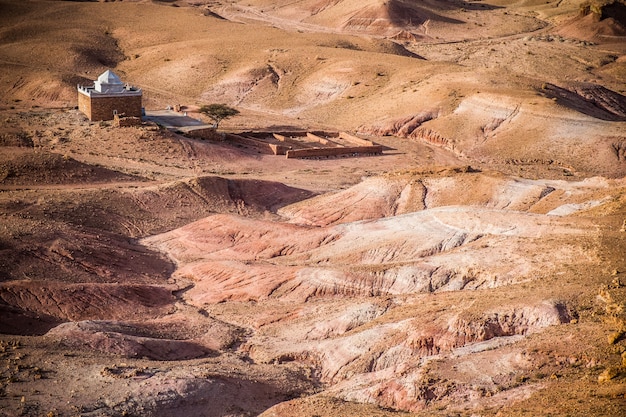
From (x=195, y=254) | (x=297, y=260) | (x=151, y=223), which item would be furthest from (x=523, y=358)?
(x=151, y=223)

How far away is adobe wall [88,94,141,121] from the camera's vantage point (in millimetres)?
57312

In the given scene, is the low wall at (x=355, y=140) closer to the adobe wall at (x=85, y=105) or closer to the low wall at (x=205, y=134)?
the low wall at (x=205, y=134)

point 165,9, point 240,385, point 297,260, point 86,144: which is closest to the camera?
point 240,385

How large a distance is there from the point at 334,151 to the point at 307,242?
22.8 metres

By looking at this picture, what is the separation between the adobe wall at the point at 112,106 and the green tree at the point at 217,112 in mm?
6402

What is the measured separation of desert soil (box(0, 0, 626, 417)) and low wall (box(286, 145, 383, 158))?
1.01m

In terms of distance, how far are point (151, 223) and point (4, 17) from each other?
5327 cm

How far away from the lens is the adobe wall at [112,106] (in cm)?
5731

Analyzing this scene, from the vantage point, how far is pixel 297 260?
35156 mm

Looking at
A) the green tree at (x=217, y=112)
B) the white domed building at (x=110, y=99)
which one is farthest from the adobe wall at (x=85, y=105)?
the green tree at (x=217, y=112)

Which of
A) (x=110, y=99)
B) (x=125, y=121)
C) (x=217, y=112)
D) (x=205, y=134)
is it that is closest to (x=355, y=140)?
(x=217, y=112)

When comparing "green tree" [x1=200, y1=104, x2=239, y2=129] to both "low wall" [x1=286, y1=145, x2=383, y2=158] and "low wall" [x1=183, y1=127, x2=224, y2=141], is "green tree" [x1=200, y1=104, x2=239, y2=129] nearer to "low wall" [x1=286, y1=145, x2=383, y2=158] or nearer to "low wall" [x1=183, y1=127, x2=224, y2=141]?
"low wall" [x1=183, y1=127, x2=224, y2=141]

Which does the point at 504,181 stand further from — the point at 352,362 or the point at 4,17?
the point at 4,17

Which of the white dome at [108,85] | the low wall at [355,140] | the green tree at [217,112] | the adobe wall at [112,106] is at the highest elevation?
the white dome at [108,85]
